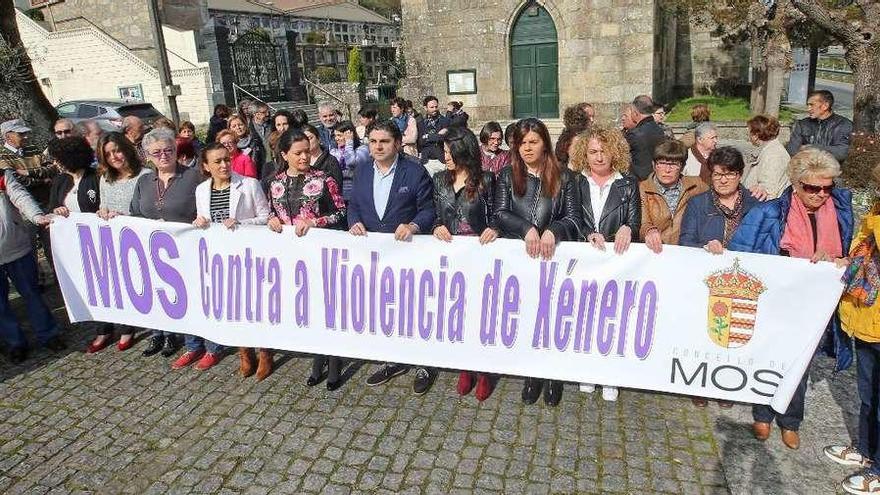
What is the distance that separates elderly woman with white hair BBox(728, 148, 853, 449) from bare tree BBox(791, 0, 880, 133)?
29.6 ft

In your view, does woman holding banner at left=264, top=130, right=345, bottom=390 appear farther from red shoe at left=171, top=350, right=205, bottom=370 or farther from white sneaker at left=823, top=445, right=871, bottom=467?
white sneaker at left=823, top=445, right=871, bottom=467

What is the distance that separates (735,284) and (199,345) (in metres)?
4.29

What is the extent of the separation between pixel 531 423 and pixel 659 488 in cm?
92

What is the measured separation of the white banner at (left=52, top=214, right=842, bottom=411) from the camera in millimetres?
3543

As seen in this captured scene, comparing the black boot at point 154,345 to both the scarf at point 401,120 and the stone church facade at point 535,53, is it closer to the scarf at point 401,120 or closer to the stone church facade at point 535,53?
the scarf at point 401,120

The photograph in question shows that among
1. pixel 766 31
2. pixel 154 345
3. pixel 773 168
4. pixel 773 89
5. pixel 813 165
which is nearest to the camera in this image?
pixel 813 165

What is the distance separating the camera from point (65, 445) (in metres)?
3.98

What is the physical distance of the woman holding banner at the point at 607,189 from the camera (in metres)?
3.88

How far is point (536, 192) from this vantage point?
12.9 feet

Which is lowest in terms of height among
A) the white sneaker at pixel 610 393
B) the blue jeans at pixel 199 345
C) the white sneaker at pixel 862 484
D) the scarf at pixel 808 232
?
the white sneaker at pixel 862 484

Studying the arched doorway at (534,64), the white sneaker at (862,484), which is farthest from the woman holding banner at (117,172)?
the arched doorway at (534,64)

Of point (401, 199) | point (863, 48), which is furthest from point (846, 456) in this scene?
point (863, 48)

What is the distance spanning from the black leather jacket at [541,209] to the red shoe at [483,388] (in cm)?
113

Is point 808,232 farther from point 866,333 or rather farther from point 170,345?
point 170,345
